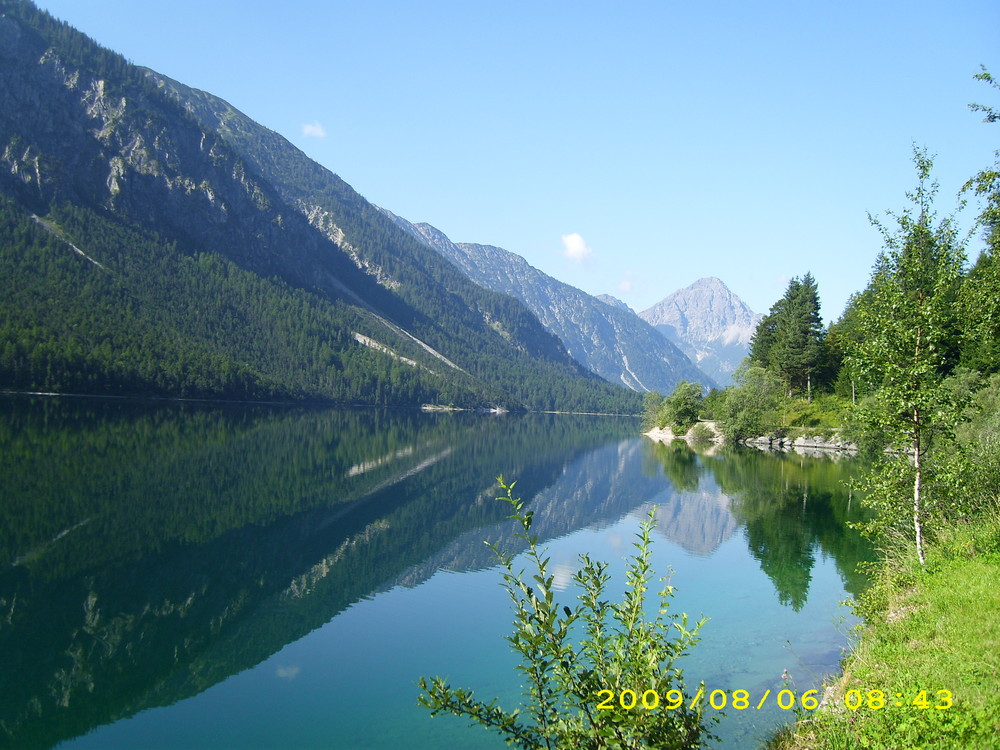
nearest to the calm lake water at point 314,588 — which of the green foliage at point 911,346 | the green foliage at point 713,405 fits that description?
the green foliage at point 911,346

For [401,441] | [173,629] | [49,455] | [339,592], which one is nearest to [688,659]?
[339,592]

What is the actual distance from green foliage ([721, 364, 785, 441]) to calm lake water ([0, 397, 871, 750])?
42.7m

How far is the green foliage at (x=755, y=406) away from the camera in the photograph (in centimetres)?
9769

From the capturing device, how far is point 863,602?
54.8 ft

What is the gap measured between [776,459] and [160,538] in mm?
66847

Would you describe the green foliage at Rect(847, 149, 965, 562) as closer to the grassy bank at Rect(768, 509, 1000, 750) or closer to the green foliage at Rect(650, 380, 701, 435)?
the grassy bank at Rect(768, 509, 1000, 750)

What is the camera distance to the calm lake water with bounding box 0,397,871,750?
47.2 ft

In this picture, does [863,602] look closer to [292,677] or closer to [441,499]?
[292,677]

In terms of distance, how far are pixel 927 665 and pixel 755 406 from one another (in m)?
93.5

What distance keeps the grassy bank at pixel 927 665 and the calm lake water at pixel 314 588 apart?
2616mm

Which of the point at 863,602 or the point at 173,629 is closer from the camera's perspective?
the point at 863,602

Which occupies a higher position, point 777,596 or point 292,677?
point 777,596

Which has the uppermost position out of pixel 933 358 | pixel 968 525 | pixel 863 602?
pixel 933 358
